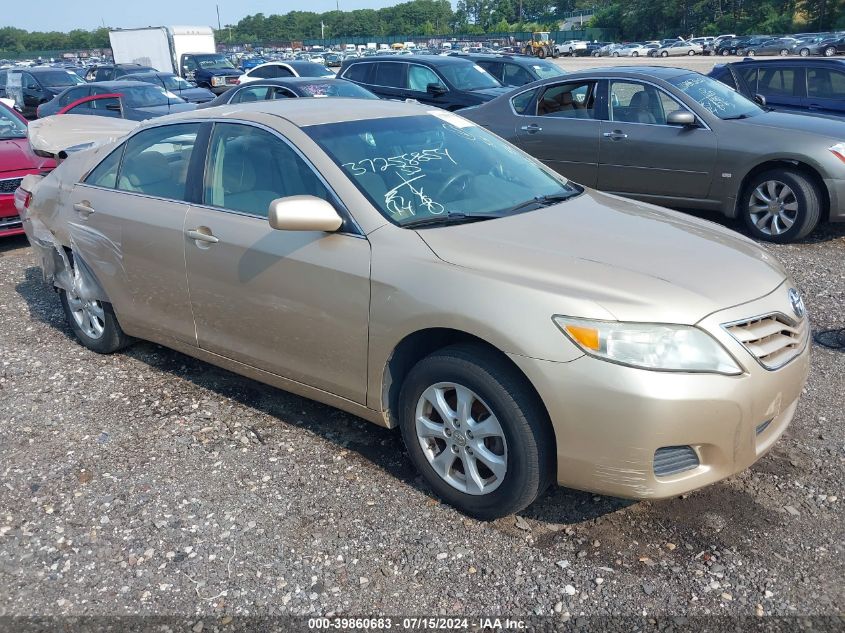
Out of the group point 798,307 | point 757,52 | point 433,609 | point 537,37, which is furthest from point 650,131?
point 537,37

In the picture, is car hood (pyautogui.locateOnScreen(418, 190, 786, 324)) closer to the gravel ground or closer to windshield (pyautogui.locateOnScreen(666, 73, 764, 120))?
the gravel ground

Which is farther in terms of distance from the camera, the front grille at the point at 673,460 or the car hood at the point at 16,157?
the car hood at the point at 16,157

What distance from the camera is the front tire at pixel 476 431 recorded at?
9.61ft

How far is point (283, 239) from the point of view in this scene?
362cm

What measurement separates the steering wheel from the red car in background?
5.77 metres

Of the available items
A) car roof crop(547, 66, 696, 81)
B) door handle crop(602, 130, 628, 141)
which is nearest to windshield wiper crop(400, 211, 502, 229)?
door handle crop(602, 130, 628, 141)

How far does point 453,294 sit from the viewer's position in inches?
120

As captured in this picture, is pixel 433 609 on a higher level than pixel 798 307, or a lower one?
lower

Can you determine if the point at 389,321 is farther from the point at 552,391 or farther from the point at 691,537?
the point at 691,537

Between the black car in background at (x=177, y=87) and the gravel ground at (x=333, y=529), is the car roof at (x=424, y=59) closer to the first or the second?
the black car in background at (x=177, y=87)

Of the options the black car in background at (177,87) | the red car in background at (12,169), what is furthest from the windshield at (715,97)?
the black car in background at (177,87)

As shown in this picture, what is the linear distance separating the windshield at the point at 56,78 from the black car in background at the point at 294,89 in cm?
1229

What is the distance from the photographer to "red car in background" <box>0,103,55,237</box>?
306 inches

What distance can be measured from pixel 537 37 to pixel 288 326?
79553 millimetres
